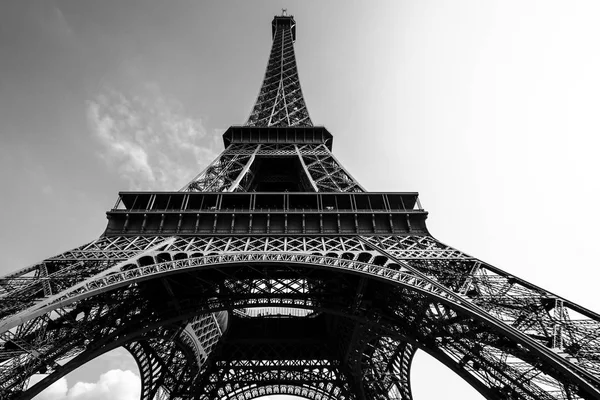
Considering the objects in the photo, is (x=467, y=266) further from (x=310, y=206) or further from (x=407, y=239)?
(x=310, y=206)

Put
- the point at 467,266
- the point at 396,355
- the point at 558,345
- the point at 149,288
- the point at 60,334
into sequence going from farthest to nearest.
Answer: the point at 396,355 → the point at 149,288 → the point at 467,266 → the point at 60,334 → the point at 558,345

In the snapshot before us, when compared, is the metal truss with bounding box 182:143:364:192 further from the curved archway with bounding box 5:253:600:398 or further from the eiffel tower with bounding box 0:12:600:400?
the curved archway with bounding box 5:253:600:398

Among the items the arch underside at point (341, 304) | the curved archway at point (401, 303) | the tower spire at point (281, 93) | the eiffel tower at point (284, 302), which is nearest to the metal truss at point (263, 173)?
the eiffel tower at point (284, 302)

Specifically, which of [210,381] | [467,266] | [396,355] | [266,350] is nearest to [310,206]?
[467,266]

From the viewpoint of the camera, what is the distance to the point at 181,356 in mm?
25719

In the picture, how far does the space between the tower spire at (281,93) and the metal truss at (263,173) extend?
4598mm

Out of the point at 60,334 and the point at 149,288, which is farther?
the point at 149,288

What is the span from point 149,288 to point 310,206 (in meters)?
8.81

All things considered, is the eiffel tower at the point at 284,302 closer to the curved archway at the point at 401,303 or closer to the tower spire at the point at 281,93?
the curved archway at the point at 401,303

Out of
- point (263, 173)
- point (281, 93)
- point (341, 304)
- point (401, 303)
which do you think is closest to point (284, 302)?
point (341, 304)

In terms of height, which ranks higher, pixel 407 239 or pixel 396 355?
pixel 407 239

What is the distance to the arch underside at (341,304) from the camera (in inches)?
396

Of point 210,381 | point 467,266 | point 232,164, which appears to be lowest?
point 210,381

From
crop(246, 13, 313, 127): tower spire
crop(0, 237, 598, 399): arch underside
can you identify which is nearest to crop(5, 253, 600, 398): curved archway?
crop(0, 237, 598, 399): arch underside
